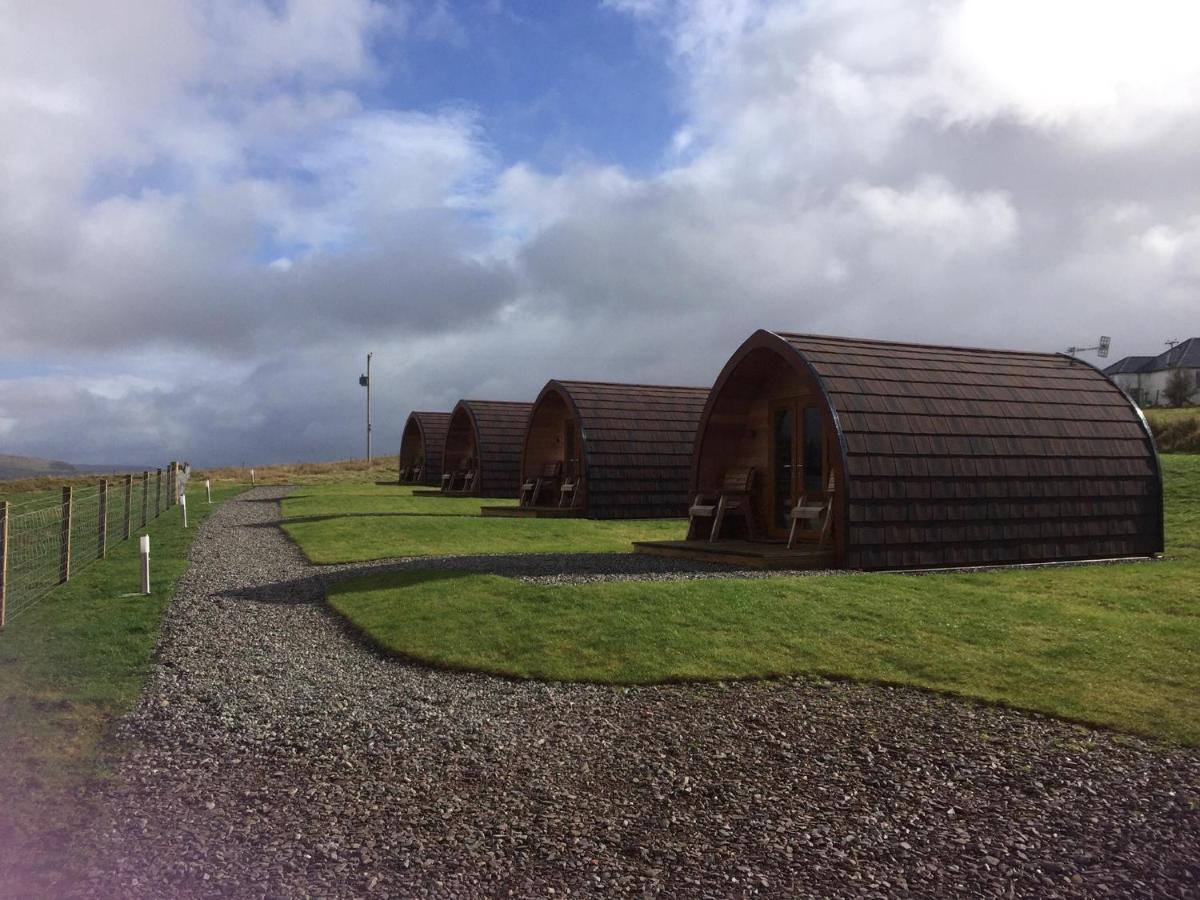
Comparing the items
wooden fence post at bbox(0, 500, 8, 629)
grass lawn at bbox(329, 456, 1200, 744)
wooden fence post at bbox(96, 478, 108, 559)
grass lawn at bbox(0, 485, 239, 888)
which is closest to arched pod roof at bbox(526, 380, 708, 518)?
wooden fence post at bbox(96, 478, 108, 559)

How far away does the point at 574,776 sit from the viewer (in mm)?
5746

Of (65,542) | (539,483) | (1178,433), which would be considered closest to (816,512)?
(65,542)

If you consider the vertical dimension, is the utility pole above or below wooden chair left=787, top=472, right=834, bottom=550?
above

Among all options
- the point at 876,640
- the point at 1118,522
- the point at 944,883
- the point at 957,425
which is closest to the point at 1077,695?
the point at 876,640

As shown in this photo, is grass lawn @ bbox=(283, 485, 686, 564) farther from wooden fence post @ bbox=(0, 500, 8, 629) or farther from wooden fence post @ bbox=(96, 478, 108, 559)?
wooden fence post @ bbox=(0, 500, 8, 629)

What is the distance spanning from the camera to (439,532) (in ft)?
65.8

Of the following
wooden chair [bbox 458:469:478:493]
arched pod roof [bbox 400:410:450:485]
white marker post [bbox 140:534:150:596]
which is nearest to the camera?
white marker post [bbox 140:534:150:596]

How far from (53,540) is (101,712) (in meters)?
16.6

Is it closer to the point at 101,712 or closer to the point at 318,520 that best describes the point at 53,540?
the point at 318,520

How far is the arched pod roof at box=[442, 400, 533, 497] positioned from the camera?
34219mm

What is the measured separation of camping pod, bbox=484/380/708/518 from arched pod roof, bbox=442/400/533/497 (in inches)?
257

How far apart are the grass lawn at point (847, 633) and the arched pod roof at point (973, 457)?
165 cm

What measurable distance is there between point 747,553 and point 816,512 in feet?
4.12

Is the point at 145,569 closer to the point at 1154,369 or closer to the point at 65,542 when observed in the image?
the point at 65,542
